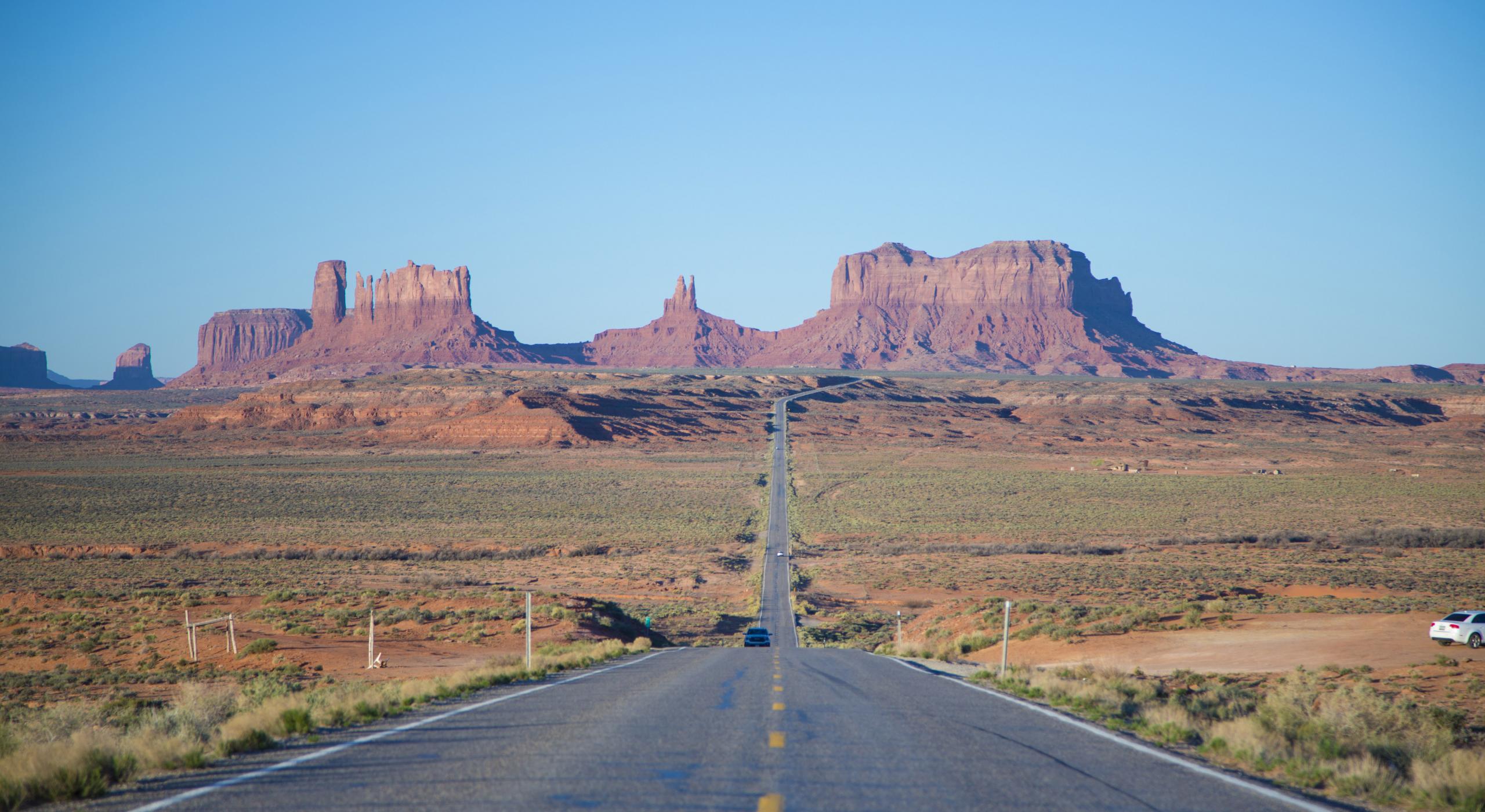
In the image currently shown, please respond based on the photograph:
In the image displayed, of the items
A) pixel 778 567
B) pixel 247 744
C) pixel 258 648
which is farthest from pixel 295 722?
pixel 778 567

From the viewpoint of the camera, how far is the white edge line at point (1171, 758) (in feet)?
22.6

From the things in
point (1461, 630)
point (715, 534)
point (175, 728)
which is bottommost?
point (715, 534)

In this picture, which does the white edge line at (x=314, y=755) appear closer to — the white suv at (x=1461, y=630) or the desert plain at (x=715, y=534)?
the desert plain at (x=715, y=534)

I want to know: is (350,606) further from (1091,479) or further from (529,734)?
(1091,479)

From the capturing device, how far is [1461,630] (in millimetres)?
→ 20094

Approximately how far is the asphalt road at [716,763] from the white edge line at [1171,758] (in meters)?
0.03

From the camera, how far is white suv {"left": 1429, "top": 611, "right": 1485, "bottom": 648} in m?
20.0

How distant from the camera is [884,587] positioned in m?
42.2

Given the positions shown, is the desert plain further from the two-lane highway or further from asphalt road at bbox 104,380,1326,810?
asphalt road at bbox 104,380,1326,810

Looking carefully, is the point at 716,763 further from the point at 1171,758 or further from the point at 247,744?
the point at 247,744

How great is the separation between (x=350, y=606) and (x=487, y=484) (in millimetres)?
44554

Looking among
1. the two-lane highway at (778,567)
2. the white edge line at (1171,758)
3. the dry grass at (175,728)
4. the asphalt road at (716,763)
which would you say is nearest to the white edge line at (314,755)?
the asphalt road at (716,763)

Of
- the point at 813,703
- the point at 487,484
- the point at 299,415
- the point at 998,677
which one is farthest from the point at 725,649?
the point at 299,415

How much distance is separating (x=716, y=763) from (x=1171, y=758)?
406 centimetres
